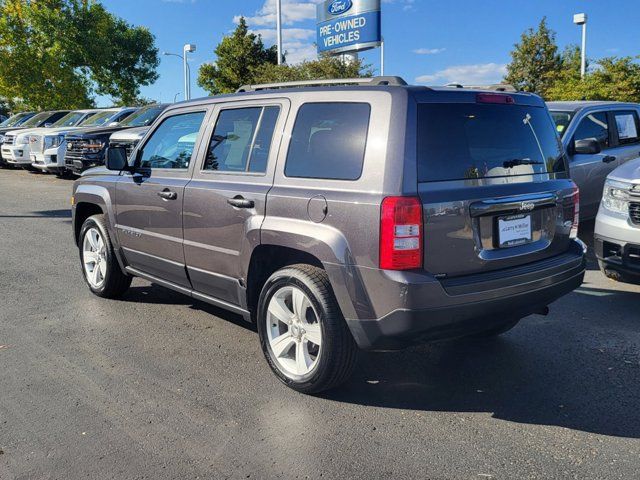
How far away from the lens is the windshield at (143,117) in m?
15.7

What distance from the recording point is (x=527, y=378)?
4004 millimetres

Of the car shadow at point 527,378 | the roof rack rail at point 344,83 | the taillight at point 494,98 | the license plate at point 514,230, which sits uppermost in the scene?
the roof rack rail at point 344,83

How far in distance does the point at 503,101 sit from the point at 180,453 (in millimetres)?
2722

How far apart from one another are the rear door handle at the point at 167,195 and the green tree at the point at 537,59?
106 feet

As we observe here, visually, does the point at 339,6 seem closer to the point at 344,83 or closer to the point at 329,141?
the point at 344,83

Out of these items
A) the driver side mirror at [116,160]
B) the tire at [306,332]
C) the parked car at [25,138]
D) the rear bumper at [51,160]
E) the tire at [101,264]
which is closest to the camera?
the tire at [306,332]

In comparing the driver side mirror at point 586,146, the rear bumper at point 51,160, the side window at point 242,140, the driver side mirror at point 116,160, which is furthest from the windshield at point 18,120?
the side window at point 242,140

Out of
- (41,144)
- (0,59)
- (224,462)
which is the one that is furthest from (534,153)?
(0,59)

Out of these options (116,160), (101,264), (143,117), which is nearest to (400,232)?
(116,160)

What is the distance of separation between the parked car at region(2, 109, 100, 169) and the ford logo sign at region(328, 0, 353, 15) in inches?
499

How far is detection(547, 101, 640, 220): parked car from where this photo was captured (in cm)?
809

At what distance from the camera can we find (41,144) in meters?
18.5

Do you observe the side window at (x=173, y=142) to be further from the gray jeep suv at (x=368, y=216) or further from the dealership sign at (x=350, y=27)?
the dealership sign at (x=350, y=27)

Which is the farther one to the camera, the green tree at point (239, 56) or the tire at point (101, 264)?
the green tree at point (239, 56)
